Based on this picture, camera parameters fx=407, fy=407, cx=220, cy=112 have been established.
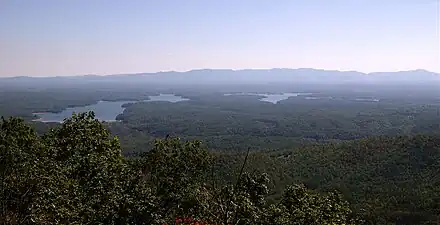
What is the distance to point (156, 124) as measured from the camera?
342ft

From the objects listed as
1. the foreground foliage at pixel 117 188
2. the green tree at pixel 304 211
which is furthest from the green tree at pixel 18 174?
the green tree at pixel 304 211

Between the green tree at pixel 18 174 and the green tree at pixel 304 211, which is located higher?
the green tree at pixel 18 174

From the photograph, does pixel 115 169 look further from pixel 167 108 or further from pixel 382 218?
pixel 167 108

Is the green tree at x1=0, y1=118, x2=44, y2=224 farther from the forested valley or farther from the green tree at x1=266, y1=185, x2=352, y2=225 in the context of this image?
the green tree at x1=266, y1=185, x2=352, y2=225

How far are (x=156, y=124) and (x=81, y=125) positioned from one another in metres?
90.3

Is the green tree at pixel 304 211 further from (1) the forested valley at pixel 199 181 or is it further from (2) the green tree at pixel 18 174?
(2) the green tree at pixel 18 174

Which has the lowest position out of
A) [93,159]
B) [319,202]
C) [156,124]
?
[156,124]

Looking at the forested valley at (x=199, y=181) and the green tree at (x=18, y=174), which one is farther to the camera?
the forested valley at (x=199, y=181)

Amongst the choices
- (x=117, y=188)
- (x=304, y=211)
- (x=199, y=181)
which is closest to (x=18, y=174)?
(x=117, y=188)

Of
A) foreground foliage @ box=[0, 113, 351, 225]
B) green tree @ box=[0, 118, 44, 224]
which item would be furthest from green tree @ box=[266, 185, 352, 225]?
green tree @ box=[0, 118, 44, 224]

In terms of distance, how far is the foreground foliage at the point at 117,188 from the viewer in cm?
1004

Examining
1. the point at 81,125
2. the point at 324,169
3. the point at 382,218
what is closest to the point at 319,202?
the point at 81,125

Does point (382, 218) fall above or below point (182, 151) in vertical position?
below

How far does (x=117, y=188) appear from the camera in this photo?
1171 cm
